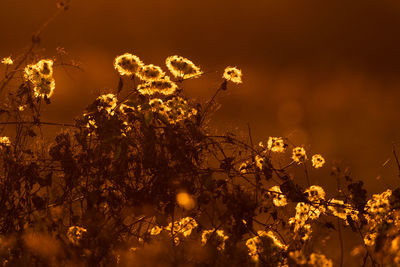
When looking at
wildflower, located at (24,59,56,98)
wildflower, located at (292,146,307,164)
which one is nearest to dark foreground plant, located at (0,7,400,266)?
wildflower, located at (24,59,56,98)

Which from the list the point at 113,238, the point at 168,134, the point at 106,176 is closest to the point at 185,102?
the point at 168,134

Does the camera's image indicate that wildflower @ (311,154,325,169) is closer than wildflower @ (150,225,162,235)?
No

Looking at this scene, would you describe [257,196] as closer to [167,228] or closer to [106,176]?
[167,228]

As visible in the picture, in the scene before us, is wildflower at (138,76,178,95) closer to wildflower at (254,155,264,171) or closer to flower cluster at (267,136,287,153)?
wildflower at (254,155,264,171)

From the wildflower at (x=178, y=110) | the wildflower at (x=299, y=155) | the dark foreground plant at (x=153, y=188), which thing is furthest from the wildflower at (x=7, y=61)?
the wildflower at (x=299, y=155)

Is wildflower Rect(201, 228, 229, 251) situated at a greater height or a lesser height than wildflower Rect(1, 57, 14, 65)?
lesser

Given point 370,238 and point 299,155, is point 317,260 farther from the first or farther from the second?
point 299,155
